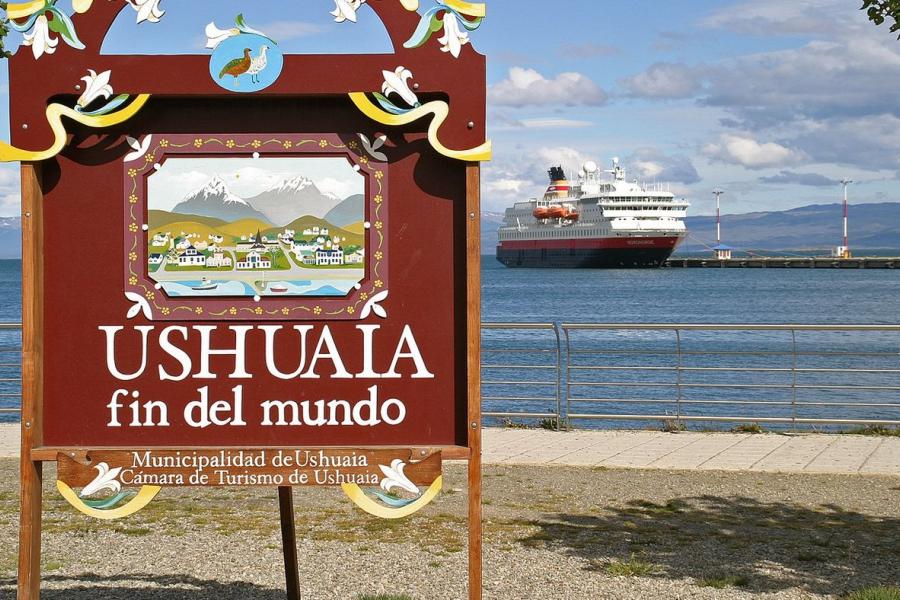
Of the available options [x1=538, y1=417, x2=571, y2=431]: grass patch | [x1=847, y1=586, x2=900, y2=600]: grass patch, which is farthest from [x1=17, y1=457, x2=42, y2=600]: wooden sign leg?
[x1=538, y1=417, x2=571, y2=431]: grass patch

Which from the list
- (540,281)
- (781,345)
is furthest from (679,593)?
(540,281)

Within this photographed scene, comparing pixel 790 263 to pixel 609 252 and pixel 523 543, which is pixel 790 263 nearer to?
pixel 609 252

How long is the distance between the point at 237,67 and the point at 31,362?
121 centimetres

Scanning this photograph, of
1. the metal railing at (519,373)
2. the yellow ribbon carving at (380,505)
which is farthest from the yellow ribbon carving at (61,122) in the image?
the metal railing at (519,373)

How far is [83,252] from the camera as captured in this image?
4336mm

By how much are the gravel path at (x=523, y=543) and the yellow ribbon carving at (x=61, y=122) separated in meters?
2.37

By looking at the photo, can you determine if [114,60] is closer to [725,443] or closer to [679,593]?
[679,593]

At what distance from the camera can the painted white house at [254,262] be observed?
4332mm

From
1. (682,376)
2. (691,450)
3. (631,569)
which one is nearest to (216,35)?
(631,569)

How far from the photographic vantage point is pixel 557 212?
120 meters

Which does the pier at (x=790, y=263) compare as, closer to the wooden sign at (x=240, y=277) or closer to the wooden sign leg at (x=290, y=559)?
the wooden sign leg at (x=290, y=559)

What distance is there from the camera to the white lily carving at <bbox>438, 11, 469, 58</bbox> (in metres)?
4.21

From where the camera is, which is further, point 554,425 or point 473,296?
point 554,425

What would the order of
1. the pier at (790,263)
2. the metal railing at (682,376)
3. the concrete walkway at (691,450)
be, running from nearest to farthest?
the concrete walkway at (691,450) → the metal railing at (682,376) → the pier at (790,263)
